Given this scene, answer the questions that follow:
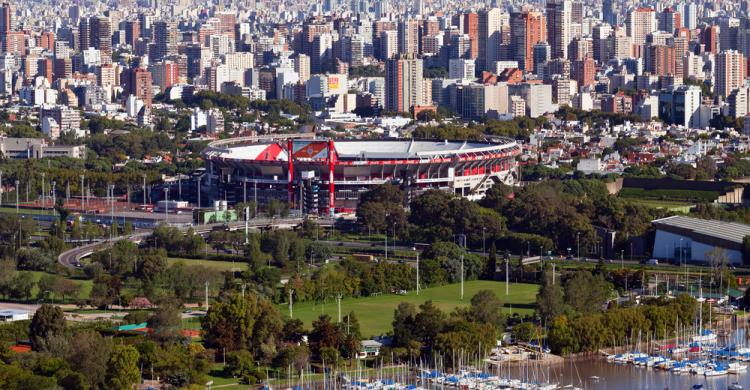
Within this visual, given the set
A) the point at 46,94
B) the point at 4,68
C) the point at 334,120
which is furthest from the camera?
the point at 4,68

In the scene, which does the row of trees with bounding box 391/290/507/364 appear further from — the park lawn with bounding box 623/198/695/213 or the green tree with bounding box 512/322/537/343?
the park lawn with bounding box 623/198/695/213

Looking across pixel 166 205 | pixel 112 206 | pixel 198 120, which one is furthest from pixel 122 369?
pixel 198 120

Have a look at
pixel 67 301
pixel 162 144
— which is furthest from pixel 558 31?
pixel 67 301

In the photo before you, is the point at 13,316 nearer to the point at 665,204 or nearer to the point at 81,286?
the point at 81,286

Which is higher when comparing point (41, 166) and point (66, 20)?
point (66, 20)

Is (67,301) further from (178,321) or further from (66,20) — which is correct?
(66,20)

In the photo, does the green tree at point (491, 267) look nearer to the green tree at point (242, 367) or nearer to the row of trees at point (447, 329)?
the row of trees at point (447, 329)

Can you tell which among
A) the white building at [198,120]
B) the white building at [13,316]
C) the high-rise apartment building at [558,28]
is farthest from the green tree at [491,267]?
the high-rise apartment building at [558,28]

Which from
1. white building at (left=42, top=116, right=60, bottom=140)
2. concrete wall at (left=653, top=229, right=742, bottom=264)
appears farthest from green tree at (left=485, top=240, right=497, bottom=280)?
white building at (left=42, top=116, right=60, bottom=140)
